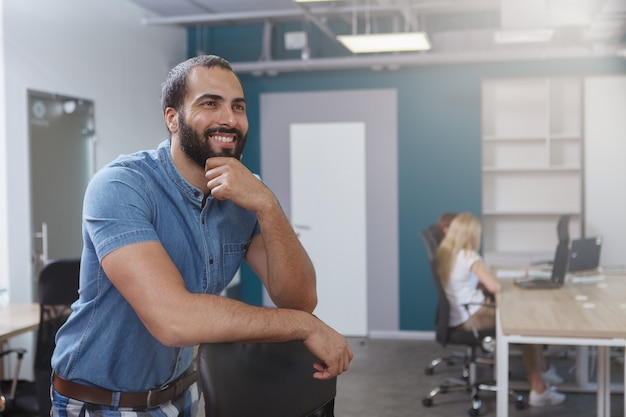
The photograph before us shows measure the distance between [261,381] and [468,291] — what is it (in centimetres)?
427

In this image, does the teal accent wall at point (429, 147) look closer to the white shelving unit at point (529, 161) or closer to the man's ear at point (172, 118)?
the white shelving unit at point (529, 161)

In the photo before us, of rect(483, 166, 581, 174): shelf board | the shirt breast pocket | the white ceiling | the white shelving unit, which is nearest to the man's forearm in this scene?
the shirt breast pocket

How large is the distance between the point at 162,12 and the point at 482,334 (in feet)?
15.6

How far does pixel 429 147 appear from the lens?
8.24 metres

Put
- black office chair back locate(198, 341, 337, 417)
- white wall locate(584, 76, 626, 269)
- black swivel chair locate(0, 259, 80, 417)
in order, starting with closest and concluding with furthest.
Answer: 1. black office chair back locate(198, 341, 337, 417)
2. black swivel chair locate(0, 259, 80, 417)
3. white wall locate(584, 76, 626, 269)

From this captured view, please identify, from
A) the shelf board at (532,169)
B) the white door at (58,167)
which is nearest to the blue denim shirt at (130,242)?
the white door at (58,167)

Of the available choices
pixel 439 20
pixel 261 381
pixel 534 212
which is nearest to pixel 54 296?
pixel 261 381

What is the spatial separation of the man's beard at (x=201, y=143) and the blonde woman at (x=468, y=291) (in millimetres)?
3978

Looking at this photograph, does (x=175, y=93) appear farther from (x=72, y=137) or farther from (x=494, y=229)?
(x=494, y=229)

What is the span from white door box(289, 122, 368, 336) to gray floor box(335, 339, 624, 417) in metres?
0.65

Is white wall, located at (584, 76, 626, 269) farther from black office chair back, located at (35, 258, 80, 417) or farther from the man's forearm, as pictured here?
the man's forearm

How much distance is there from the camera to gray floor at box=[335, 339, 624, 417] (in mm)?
5438

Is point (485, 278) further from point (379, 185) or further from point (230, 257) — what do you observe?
point (230, 257)

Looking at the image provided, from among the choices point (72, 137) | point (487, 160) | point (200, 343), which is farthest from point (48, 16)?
point (200, 343)
